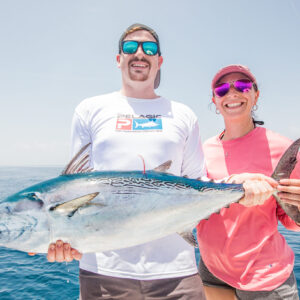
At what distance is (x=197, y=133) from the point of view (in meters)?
2.57

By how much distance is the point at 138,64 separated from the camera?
8.65ft

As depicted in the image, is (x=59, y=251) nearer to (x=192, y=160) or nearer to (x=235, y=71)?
(x=192, y=160)

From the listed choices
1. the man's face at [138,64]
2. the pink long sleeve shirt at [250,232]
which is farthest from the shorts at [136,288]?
the man's face at [138,64]

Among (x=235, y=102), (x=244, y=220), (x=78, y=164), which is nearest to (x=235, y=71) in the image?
(x=235, y=102)

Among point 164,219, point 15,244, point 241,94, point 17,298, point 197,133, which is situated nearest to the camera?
point 15,244

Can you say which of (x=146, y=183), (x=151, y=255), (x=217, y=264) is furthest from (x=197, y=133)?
(x=217, y=264)

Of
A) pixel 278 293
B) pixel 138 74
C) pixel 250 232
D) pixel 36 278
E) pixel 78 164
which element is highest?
pixel 138 74

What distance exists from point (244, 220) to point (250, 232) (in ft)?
0.42

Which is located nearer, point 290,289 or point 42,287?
point 290,289

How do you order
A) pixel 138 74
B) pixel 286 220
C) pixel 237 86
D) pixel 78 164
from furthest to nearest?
pixel 237 86 → pixel 286 220 → pixel 138 74 → pixel 78 164

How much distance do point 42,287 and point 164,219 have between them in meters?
5.69

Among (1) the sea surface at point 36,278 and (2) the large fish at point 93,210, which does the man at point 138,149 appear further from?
(1) the sea surface at point 36,278

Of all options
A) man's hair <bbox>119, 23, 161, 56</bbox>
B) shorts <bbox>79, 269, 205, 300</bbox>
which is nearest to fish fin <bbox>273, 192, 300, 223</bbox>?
shorts <bbox>79, 269, 205, 300</bbox>

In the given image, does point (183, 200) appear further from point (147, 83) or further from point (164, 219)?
point (147, 83)
